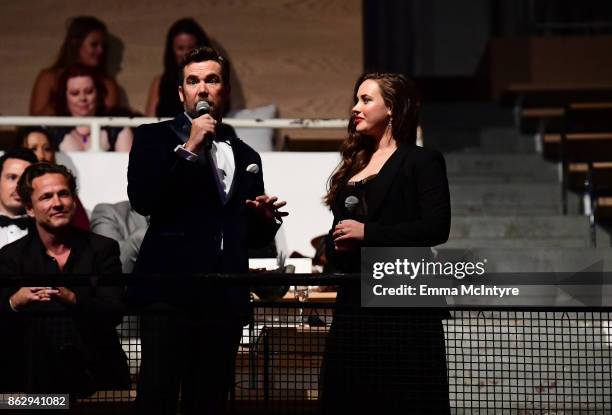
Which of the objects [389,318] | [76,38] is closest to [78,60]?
[76,38]

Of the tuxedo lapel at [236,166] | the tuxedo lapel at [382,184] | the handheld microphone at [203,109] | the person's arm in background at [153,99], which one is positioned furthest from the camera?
the person's arm in background at [153,99]

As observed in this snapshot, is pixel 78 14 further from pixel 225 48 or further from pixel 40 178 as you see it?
pixel 40 178

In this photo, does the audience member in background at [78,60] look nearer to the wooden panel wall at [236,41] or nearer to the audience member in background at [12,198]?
the wooden panel wall at [236,41]

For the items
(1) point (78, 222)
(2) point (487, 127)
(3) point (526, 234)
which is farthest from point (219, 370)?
(2) point (487, 127)

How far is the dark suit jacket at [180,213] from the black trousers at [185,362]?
79mm

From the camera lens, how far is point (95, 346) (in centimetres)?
332

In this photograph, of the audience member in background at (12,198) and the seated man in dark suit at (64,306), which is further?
the audience member in background at (12,198)

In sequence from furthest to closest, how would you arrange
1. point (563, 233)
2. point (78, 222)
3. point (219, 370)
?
point (563, 233) < point (78, 222) < point (219, 370)

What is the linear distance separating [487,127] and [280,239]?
325cm

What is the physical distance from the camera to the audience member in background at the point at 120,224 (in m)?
6.07

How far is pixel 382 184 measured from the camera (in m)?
3.17

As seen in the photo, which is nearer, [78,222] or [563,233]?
[78,222]

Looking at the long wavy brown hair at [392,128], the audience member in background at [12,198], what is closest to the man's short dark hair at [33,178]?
the audience member in background at [12,198]

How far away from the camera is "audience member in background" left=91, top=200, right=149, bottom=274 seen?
19.9 ft
